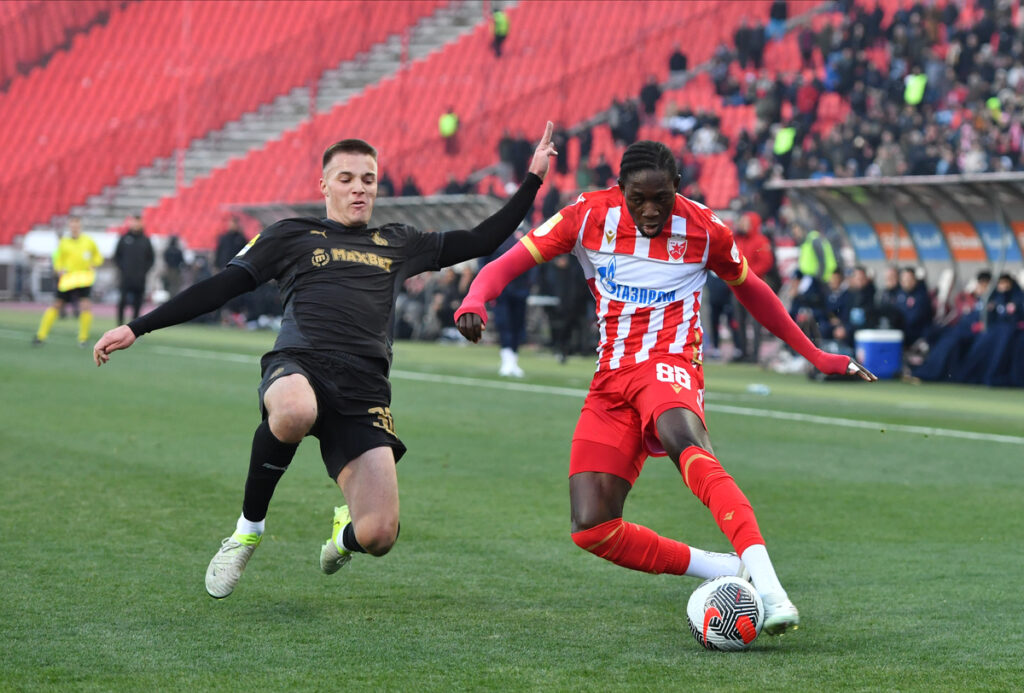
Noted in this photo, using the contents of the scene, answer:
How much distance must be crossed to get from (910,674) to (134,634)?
2.69 metres

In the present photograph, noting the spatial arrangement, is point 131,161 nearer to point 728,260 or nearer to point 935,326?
point 935,326

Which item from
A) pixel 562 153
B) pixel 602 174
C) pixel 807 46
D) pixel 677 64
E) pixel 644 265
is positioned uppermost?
pixel 807 46

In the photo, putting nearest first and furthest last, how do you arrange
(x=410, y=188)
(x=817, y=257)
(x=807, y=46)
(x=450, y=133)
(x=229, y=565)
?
(x=229, y=565), (x=817, y=257), (x=410, y=188), (x=807, y=46), (x=450, y=133)

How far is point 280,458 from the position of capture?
5.73 m

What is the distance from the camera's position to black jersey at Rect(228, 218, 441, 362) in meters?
5.81

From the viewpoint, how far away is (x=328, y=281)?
588 centimetres

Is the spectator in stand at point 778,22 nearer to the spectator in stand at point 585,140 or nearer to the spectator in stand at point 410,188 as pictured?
the spectator in stand at point 585,140

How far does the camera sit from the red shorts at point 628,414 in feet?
18.4

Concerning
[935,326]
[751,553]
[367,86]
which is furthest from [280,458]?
[367,86]

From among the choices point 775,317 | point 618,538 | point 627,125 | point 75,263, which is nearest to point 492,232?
point 775,317

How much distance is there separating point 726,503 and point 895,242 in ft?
57.2

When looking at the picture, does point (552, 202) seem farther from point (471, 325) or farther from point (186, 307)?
point (471, 325)

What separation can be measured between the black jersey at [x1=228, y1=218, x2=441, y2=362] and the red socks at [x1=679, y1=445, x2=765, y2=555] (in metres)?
1.39

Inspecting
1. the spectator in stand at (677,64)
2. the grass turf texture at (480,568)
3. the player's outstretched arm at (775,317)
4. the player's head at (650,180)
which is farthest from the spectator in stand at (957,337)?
the spectator in stand at (677,64)
